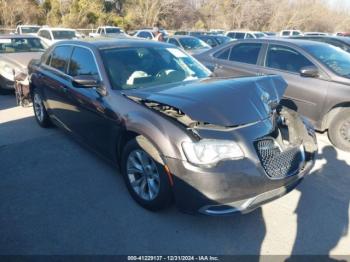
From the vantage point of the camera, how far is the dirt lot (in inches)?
109

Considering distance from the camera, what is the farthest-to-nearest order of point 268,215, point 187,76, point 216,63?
point 216,63 < point 187,76 < point 268,215

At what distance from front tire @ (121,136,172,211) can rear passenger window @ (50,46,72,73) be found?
2083mm

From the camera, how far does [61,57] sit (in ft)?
15.7

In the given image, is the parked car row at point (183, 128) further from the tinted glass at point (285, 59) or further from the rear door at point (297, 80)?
the tinted glass at point (285, 59)

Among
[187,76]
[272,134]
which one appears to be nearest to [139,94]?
[187,76]

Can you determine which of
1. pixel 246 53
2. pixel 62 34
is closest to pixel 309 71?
pixel 246 53

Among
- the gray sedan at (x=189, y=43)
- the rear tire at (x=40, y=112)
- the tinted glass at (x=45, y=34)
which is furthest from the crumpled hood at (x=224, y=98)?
the tinted glass at (x=45, y=34)

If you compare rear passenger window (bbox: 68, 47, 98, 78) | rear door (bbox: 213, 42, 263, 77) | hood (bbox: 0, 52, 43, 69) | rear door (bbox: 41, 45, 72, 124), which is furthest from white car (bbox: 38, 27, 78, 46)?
rear passenger window (bbox: 68, 47, 98, 78)

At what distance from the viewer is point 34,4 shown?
32.3 metres

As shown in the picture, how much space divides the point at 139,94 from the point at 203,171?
3.87ft

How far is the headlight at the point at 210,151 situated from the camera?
8.50 feet

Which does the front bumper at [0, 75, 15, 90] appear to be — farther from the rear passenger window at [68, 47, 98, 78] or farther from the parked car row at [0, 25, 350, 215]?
the rear passenger window at [68, 47, 98, 78]

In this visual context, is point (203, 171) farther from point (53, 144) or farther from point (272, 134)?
point (53, 144)

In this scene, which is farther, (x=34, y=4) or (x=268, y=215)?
(x=34, y=4)
